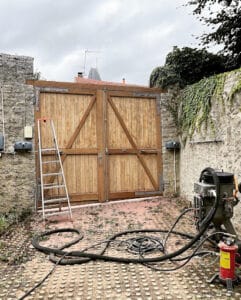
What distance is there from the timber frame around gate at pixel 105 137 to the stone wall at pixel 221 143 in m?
0.86

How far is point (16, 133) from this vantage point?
18.1ft

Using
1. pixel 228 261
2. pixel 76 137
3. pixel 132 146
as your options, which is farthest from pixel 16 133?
pixel 228 261

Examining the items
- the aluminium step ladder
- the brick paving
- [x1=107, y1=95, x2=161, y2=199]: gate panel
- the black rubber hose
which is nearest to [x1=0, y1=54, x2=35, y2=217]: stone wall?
the aluminium step ladder

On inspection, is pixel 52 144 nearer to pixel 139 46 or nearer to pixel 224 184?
pixel 224 184

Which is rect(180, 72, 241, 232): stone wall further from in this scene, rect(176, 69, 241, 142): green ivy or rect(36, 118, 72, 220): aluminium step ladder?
rect(36, 118, 72, 220): aluminium step ladder

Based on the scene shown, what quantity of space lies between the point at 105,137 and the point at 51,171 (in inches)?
50.4

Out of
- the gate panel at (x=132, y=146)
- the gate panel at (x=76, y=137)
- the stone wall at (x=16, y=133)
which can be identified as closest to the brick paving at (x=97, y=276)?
the stone wall at (x=16, y=133)

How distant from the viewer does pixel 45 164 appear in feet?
18.7

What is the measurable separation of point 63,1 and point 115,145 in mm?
3897

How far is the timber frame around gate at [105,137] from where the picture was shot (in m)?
5.84

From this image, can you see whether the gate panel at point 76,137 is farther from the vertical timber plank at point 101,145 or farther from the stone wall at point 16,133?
the stone wall at point 16,133

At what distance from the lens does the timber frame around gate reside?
5.84 meters

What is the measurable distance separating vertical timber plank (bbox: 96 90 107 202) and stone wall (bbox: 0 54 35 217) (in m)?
1.29

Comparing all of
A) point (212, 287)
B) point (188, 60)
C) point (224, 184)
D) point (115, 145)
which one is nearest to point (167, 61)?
point (188, 60)
